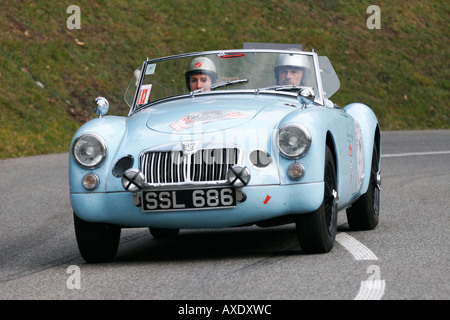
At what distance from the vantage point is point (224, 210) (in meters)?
6.04

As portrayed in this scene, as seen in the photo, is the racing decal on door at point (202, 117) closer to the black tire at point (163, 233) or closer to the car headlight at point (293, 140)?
the car headlight at point (293, 140)

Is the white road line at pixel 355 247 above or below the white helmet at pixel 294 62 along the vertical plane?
below

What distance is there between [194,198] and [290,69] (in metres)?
2.11

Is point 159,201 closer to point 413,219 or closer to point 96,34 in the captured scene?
point 413,219

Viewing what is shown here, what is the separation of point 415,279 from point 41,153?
15.0m

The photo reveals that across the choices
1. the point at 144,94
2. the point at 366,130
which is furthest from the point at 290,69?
the point at 144,94

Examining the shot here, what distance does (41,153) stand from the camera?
1948cm

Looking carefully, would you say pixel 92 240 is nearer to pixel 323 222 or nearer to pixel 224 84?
pixel 323 222

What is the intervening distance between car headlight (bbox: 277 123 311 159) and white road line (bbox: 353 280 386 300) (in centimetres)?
115

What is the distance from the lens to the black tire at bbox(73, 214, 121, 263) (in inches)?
251

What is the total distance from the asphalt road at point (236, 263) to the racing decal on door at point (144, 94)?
1178mm

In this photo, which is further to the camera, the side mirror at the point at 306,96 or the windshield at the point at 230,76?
the windshield at the point at 230,76
